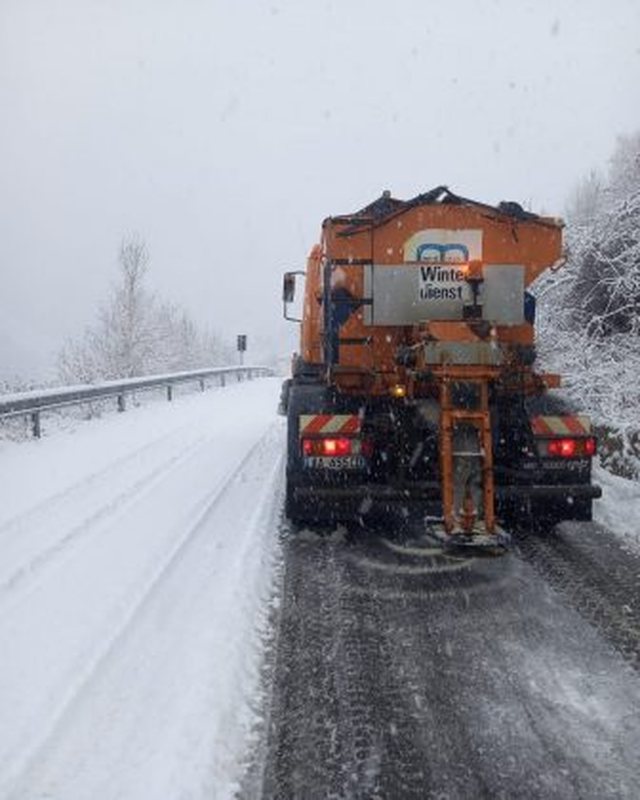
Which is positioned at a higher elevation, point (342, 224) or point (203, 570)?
point (342, 224)

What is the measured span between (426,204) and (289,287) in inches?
135

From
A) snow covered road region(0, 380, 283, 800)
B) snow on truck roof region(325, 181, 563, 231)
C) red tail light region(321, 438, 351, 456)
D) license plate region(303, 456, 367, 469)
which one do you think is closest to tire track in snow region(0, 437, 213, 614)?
snow covered road region(0, 380, 283, 800)

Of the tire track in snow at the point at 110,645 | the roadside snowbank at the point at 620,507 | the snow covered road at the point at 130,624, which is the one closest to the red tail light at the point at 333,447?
the snow covered road at the point at 130,624

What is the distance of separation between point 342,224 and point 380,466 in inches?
97.0

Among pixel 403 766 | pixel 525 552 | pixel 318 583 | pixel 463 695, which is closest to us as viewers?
pixel 403 766

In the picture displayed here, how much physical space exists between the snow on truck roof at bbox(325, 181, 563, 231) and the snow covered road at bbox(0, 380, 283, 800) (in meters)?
3.11

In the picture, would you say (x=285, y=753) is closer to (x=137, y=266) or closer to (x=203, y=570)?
(x=203, y=570)

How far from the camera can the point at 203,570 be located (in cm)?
572

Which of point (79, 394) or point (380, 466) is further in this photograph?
point (79, 394)

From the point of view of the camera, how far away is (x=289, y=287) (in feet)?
34.5

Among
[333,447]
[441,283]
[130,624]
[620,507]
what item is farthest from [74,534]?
[620,507]

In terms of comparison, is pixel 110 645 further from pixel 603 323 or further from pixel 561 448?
pixel 603 323

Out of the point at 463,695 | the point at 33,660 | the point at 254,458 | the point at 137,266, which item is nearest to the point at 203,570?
the point at 33,660

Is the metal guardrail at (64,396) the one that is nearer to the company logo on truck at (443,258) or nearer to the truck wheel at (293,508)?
the truck wheel at (293,508)
